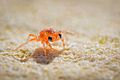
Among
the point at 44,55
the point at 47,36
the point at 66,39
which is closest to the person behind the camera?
the point at 44,55

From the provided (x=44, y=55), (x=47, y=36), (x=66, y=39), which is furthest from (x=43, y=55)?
(x=66, y=39)

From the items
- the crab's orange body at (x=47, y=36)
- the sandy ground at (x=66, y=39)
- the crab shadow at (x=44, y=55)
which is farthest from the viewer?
the crab's orange body at (x=47, y=36)

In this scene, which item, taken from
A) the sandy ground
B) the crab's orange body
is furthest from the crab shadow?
the crab's orange body

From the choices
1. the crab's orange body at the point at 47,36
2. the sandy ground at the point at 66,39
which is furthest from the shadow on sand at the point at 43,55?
the crab's orange body at the point at 47,36

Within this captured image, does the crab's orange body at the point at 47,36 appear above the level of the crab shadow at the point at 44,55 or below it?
above

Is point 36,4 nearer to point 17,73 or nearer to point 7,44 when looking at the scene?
point 7,44

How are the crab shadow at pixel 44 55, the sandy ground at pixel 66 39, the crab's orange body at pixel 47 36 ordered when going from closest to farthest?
the sandy ground at pixel 66 39, the crab shadow at pixel 44 55, the crab's orange body at pixel 47 36

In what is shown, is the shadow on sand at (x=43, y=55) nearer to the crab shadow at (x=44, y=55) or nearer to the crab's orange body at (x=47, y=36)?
the crab shadow at (x=44, y=55)

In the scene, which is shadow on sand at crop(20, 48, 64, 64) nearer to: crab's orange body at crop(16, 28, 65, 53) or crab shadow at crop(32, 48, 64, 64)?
crab shadow at crop(32, 48, 64, 64)

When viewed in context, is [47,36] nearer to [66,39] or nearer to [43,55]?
[43,55]
